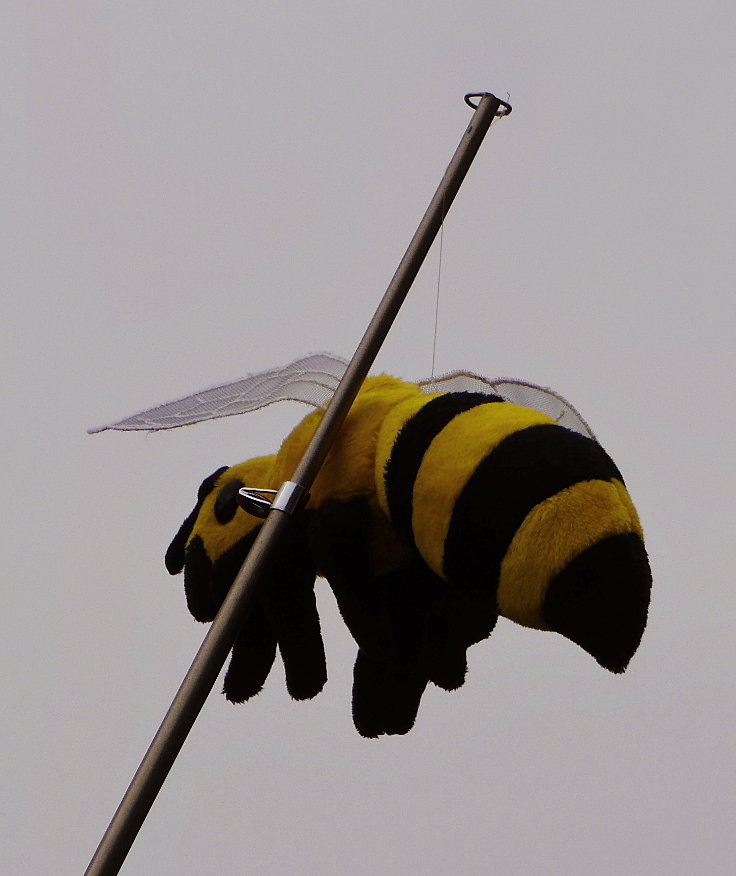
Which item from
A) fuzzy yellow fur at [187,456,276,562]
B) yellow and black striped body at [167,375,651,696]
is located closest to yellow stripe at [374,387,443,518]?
yellow and black striped body at [167,375,651,696]

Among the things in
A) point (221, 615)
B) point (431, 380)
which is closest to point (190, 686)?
point (221, 615)

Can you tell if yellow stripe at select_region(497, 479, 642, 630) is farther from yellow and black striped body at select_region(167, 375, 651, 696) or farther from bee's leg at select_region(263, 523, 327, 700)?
bee's leg at select_region(263, 523, 327, 700)

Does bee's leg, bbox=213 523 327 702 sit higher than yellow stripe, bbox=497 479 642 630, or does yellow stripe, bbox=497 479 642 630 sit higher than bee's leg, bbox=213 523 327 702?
yellow stripe, bbox=497 479 642 630

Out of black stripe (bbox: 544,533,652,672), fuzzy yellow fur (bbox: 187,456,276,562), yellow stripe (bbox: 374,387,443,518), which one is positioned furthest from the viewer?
fuzzy yellow fur (bbox: 187,456,276,562)

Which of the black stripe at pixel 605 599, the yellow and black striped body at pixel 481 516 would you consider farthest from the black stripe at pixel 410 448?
the black stripe at pixel 605 599

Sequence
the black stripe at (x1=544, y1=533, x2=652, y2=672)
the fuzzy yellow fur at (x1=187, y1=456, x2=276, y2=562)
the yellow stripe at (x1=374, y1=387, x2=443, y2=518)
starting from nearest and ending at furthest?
the black stripe at (x1=544, y1=533, x2=652, y2=672) < the yellow stripe at (x1=374, y1=387, x2=443, y2=518) < the fuzzy yellow fur at (x1=187, y1=456, x2=276, y2=562)

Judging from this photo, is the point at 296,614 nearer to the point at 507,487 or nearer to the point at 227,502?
the point at 227,502

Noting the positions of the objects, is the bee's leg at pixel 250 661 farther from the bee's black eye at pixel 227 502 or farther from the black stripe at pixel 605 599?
the black stripe at pixel 605 599

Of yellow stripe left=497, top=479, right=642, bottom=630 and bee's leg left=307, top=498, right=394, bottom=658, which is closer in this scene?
yellow stripe left=497, top=479, right=642, bottom=630
